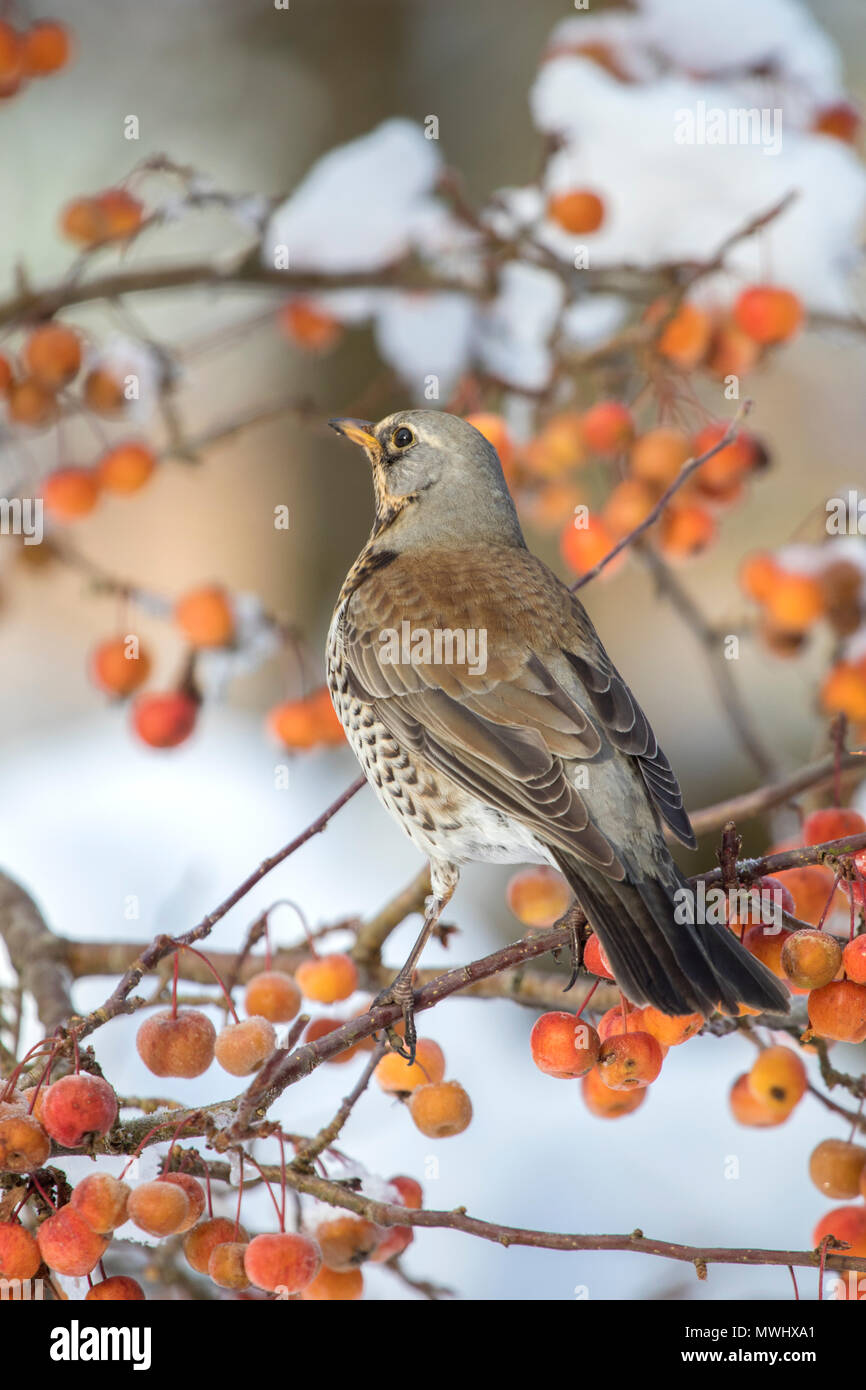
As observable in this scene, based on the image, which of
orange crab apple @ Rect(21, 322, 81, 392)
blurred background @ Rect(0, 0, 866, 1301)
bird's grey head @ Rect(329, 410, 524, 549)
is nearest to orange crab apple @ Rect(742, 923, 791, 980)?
bird's grey head @ Rect(329, 410, 524, 549)

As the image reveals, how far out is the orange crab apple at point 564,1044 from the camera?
1.45 metres

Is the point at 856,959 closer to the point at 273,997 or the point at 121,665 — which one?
the point at 273,997

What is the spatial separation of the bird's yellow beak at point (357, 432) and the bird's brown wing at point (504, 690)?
329 millimetres

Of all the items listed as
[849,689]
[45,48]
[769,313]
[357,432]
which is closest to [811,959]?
[849,689]

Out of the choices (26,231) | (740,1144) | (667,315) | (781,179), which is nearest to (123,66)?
(26,231)

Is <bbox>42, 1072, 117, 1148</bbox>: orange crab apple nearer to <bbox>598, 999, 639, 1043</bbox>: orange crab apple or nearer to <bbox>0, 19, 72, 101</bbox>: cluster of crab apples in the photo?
<bbox>598, 999, 639, 1043</bbox>: orange crab apple

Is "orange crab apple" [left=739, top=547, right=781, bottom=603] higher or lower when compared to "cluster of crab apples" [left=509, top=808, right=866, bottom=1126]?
higher

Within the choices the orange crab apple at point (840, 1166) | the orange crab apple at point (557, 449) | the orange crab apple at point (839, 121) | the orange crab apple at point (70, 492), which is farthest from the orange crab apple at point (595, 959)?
the orange crab apple at point (839, 121)

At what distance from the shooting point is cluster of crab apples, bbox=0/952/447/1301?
129 centimetres

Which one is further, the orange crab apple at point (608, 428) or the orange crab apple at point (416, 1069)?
the orange crab apple at point (608, 428)

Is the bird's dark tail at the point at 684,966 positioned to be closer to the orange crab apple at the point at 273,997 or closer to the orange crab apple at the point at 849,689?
the orange crab apple at the point at 273,997

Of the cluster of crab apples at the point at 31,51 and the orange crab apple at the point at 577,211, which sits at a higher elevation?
the cluster of crab apples at the point at 31,51

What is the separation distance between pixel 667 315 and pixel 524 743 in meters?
1.00

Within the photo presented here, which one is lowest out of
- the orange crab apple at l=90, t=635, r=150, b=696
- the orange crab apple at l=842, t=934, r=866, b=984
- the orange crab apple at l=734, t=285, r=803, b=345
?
the orange crab apple at l=842, t=934, r=866, b=984
